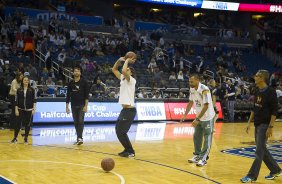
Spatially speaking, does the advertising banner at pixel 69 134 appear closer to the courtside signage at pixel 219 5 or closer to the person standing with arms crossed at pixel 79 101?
Answer: the person standing with arms crossed at pixel 79 101

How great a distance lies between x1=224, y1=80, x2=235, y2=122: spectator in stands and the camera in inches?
880

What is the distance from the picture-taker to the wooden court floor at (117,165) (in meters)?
8.42

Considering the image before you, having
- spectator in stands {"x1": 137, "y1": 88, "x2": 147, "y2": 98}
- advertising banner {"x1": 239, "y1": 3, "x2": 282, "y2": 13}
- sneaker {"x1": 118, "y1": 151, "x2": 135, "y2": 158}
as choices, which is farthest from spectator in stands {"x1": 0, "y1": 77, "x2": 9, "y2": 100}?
advertising banner {"x1": 239, "y1": 3, "x2": 282, "y2": 13}

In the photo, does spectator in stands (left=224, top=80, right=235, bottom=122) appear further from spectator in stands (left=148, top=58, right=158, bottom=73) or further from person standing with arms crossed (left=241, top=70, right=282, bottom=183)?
person standing with arms crossed (left=241, top=70, right=282, bottom=183)

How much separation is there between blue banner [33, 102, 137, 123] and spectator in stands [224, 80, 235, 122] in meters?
5.50

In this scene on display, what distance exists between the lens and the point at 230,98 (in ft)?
74.0

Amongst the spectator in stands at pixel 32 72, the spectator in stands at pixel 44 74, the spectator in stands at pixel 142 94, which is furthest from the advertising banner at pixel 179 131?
the spectator in stands at pixel 32 72

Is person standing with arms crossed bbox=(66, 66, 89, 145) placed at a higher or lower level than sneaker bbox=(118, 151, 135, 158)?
higher

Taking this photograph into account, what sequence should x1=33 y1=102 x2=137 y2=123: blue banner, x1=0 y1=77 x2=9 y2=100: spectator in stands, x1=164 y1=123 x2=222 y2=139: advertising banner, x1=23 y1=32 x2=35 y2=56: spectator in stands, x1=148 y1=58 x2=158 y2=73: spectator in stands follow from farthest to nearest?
x1=148 y1=58 x2=158 y2=73: spectator in stands < x1=23 y1=32 x2=35 y2=56: spectator in stands < x1=33 y1=102 x2=137 y2=123: blue banner < x1=0 y1=77 x2=9 y2=100: spectator in stands < x1=164 y1=123 x2=222 y2=139: advertising banner

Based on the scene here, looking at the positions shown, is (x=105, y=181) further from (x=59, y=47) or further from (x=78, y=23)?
(x=78, y=23)

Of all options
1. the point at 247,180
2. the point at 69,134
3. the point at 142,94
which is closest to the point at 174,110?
the point at 142,94

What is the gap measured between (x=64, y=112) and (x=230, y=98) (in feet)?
26.9

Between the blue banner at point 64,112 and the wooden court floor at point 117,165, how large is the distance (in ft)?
14.8

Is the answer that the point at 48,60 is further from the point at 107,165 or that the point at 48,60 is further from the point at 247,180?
the point at 247,180
